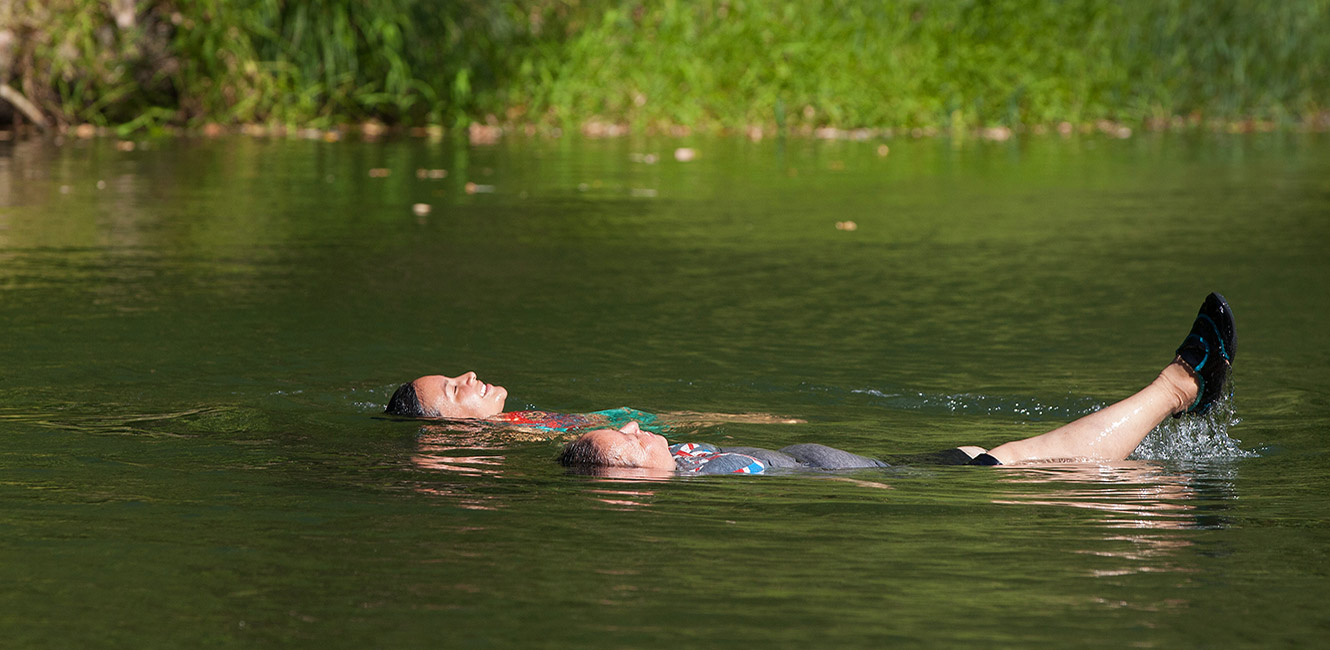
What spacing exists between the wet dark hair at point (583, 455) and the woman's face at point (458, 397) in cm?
91

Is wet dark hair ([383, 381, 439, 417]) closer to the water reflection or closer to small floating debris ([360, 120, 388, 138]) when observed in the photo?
the water reflection

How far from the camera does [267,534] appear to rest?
4.71m

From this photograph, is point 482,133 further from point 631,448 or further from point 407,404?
point 631,448

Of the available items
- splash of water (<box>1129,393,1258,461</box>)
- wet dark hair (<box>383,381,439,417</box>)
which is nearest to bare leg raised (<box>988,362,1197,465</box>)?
splash of water (<box>1129,393,1258,461</box>)

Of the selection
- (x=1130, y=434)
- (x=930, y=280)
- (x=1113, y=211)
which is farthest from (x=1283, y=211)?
(x=1130, y=434)

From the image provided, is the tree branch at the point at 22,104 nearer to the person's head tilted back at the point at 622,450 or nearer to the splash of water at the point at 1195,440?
the person's head tilted back at the point at 622,450

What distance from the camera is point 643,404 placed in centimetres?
708

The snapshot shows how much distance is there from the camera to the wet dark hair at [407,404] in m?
6.59

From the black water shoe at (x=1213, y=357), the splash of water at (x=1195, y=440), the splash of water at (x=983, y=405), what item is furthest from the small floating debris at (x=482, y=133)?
the black water shoe at (x=1213, y=357)

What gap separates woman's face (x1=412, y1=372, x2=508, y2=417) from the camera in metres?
6.59

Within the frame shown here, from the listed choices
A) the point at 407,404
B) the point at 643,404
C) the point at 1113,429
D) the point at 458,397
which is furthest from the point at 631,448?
the point at 1113,429

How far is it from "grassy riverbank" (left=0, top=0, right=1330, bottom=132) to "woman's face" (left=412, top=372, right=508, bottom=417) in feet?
46.0

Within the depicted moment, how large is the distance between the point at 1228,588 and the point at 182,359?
5.03 m

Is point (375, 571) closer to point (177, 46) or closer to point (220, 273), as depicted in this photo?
point (220, 273)
